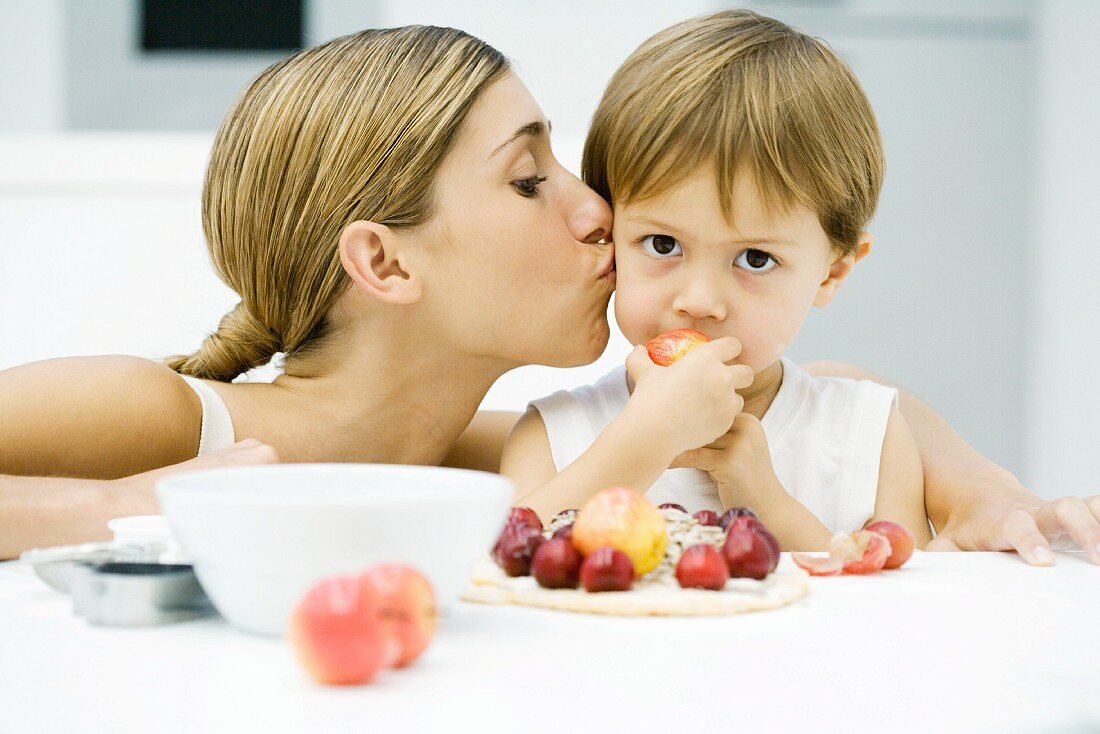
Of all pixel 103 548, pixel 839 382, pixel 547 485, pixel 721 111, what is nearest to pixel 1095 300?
pixel 839 382

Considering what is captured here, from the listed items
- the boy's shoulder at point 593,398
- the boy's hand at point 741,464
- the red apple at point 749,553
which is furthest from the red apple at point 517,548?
the boy's shoulder at point 593,398

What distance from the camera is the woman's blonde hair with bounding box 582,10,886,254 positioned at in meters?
1.21

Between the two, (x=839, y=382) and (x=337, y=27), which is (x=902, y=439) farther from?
(x=337, y=27)

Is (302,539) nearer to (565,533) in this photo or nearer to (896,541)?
(565,533)

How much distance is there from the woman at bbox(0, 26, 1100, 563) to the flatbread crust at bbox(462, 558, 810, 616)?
59 cm

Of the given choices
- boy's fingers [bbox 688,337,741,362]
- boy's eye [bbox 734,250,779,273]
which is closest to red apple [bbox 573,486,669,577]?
boy's fingers [bbox 688,337,741,362]

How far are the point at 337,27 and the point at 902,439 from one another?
2.73 meters

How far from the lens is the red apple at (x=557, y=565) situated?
710 millimetres

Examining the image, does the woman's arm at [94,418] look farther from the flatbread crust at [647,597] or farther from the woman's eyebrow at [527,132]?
the flatbread crust at [647,597]

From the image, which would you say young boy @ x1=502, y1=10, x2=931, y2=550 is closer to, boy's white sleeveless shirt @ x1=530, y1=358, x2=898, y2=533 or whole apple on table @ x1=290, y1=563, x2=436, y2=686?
boy's white sleeveless shirt @ x1=530, y1=358, x2=898, y2=533

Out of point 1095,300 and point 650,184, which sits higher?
point 650,184

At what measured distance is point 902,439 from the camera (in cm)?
141

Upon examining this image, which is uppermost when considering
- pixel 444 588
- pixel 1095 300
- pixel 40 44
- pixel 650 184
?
pixel 40 44

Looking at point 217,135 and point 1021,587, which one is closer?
point 1021,587
